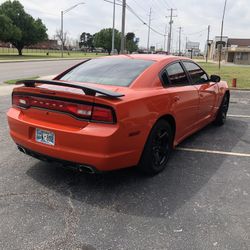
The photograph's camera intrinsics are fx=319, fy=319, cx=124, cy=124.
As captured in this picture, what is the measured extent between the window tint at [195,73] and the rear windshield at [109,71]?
109 centimetres

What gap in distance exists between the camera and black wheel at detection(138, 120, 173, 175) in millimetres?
3853

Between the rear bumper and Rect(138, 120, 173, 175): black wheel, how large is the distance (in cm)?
25

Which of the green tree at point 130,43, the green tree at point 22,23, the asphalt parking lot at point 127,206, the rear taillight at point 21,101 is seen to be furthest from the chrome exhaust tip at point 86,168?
the green tree at point 130,43

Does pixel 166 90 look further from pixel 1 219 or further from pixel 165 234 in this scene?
pixel 1 219

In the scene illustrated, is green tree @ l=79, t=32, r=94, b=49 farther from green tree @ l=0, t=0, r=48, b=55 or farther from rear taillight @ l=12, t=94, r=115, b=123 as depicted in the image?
rear taillight @ l=12, t=94, r=115, b=123

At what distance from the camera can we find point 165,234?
9.45ft

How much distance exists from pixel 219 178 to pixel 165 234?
5.18 feet

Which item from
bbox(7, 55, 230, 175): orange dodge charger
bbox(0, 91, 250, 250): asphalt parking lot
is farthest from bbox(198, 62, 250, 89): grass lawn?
bbox(0, 91, 250, 250): asphalt parking lot

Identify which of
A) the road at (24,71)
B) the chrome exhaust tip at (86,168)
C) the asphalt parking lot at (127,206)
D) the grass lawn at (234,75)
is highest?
the grass lawn at (234,75)

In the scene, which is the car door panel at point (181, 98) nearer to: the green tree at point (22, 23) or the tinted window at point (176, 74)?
the tinted window at point (176, 74)

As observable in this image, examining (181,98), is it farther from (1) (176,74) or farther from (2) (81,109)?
(2) (81,109)

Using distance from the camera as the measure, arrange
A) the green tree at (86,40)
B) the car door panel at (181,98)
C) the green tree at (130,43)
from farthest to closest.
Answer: the green tree at (86,40) → the green tree at (130,43) → the car door panel at (181,98)

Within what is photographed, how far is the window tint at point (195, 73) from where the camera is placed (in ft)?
17.4

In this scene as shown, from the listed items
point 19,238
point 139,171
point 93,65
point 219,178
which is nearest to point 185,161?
point 219,178
